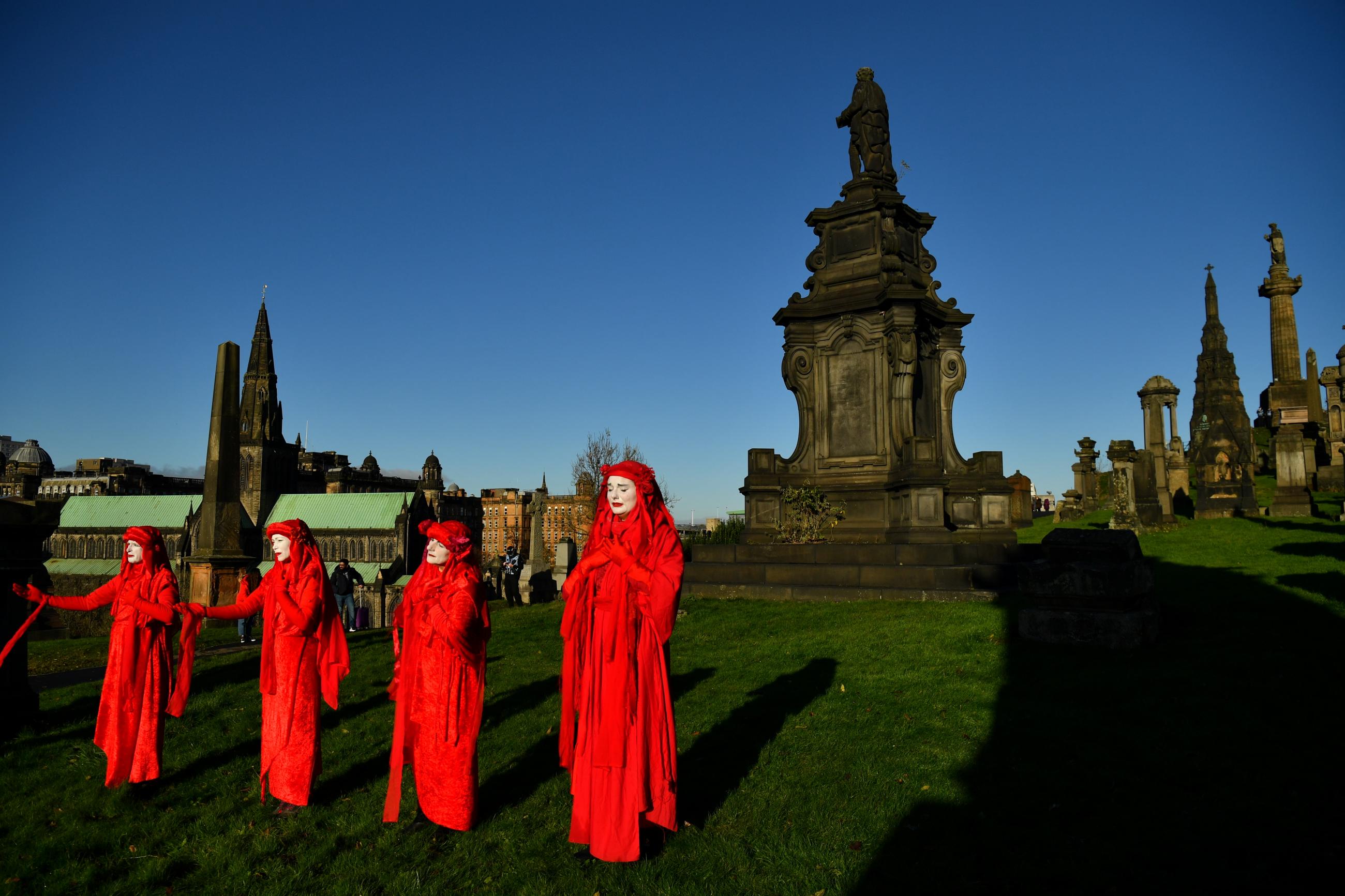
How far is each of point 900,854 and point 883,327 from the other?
13518 mm

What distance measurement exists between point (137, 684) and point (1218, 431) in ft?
222

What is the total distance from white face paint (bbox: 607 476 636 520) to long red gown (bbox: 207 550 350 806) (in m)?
2.48

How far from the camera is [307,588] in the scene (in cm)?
583

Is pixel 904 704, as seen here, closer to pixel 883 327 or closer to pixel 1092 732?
pixel 1092 732

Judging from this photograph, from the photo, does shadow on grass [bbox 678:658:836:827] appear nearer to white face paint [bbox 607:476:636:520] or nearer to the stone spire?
white face paint [bbox 607:476:636:520]

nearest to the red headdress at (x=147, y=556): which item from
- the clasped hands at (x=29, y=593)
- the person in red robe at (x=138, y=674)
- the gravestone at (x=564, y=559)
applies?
the person in red robe at (x=138, y=674)

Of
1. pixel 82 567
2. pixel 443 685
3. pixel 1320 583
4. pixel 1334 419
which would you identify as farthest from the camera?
pixel 82 567

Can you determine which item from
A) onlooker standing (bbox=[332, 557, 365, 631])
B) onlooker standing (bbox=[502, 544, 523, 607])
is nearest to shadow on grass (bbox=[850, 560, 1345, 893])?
onlooker standing (bbox=[332, 557, 365, 631])

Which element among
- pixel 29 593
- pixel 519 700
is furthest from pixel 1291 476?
pixel 29 593

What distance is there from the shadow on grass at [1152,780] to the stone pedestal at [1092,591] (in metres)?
0.24

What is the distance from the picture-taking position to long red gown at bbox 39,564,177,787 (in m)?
6.17

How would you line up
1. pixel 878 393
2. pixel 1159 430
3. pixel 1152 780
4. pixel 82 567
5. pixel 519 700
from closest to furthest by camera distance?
pixel 1152 780, pixel 519 700, pixel 878 393, pixel 1159 430, pixel 82 567

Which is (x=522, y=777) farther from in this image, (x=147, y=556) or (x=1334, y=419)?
(x=1334, y=419)

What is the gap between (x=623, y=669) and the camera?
15.3 feet
